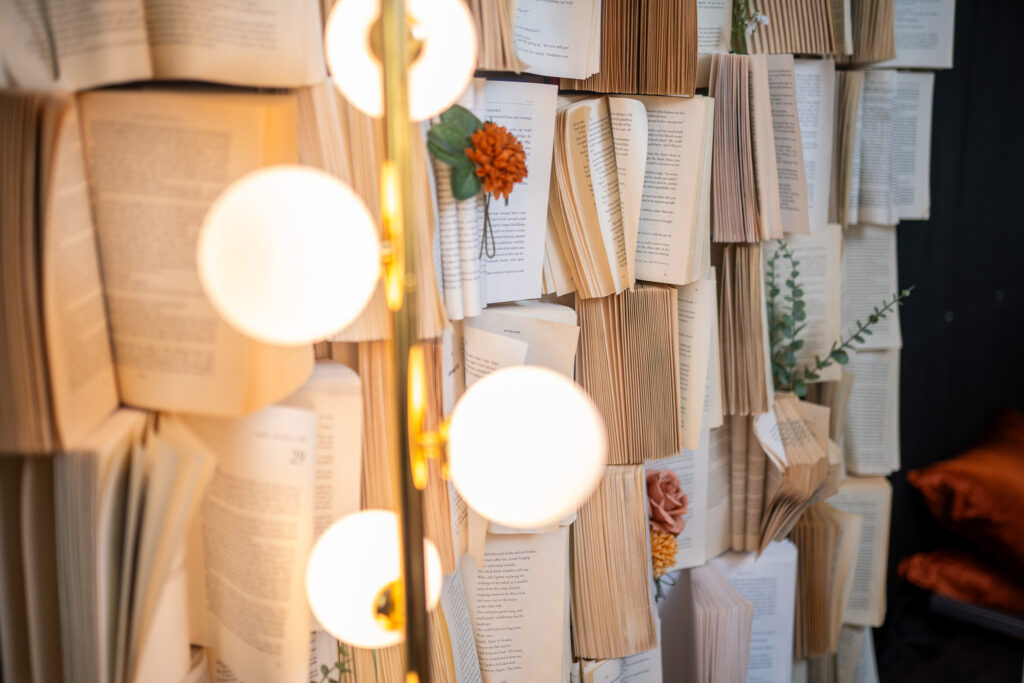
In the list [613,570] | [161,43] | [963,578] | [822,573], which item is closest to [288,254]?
[161,43]

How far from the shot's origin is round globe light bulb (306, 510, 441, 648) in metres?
0.75

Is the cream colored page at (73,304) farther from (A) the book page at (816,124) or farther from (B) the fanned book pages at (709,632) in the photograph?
(A) the book page at (816,124)

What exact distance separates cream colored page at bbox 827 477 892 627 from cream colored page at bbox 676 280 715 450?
0.79m

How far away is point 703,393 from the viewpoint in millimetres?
1522

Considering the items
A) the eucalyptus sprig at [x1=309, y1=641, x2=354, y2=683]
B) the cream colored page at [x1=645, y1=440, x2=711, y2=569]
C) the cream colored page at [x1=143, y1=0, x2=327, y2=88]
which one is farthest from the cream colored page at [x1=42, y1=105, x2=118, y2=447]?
the cream colored page at [x1=645, y1=440, x2=711, y2=569]

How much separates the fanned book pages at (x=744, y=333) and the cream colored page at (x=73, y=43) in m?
1.22

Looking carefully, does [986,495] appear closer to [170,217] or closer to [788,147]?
[788,147]

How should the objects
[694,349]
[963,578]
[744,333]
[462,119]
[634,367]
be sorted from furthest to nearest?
[963,578]
[744,333]
[694,349]
[634,367]
[462,119]

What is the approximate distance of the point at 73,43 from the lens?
717mm

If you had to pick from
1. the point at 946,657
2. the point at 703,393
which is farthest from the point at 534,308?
the point at 946,657

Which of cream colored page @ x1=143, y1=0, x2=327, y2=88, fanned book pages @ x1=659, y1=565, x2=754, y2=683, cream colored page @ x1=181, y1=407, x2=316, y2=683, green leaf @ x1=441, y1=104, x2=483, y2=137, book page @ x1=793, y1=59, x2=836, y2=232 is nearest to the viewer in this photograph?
cream colored page @ x1=143, y1=0, x2=327, y2=88

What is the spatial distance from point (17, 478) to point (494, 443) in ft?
1.54

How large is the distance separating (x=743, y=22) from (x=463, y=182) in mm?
882

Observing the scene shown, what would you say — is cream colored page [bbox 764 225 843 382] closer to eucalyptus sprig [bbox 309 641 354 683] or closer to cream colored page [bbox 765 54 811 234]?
cream colored page [bbox 765 54 811 234]
